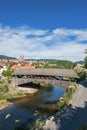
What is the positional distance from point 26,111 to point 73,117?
56.8 feet

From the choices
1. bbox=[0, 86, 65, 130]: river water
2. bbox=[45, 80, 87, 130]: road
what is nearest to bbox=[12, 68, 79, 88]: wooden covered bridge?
bbox=[0, 86, 65, 130]: river water

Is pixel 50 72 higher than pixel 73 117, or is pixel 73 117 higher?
pixel 50 72

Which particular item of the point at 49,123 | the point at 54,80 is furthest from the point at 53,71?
the point at 49,123

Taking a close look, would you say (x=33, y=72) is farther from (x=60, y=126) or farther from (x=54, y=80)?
(x=60, y=126)

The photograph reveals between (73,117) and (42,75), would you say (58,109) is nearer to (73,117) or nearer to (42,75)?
(73,117)

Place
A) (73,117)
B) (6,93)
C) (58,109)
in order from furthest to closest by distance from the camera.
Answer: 1. (6,93)
2. (58,109)
3. (73,117)

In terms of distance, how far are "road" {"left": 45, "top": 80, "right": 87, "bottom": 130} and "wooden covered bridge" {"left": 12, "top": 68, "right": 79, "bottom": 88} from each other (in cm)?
2077

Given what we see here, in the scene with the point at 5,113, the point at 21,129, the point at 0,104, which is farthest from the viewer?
the point at 0,104

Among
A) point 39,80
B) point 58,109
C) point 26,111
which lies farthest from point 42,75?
point 58,109

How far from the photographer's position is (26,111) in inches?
2290

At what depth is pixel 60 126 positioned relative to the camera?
38469 millimetres

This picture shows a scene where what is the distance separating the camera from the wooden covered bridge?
77812 mm

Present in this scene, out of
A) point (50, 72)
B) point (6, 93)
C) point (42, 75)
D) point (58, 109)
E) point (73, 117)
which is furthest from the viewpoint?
point (42, 75)

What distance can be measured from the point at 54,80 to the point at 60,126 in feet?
131
